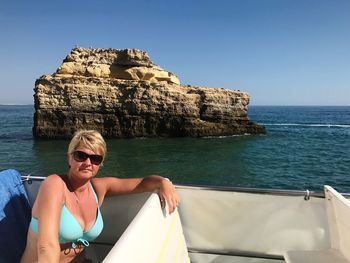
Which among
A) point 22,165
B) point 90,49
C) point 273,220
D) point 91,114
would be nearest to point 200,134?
point 91,114

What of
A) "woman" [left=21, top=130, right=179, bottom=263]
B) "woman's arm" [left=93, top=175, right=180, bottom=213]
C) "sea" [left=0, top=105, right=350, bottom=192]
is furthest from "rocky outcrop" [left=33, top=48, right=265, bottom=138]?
"woman" [left=21, top=130, right=179, bottom=263]

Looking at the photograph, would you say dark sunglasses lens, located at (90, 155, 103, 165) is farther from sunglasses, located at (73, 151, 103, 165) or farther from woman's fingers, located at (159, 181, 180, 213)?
woman's fingers, located at (159, 181, 180, 213)

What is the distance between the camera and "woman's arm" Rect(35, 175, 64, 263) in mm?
2244

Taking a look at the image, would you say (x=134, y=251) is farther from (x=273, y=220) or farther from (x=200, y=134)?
(x=200, y=134)

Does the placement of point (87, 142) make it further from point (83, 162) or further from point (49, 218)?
point (49, 218)

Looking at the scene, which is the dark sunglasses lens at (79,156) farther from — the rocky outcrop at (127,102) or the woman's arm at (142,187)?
the rocky outcrop at (127,102)

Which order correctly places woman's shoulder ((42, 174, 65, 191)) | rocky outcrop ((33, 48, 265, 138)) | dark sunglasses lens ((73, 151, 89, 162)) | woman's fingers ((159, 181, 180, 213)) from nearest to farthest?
woman's shoulder ((42, 174, 65, 191)), dark sunglasses lens ((73, 151, 89, 162)), woman's fingers ((159, 181, 180, 213)), rocky outcrop ((33, 48, 265, 138))

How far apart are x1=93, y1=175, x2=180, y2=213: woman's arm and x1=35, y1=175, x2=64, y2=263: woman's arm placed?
70cm

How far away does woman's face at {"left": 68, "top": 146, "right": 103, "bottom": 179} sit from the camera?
2.72 metres

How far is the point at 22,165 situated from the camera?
1941 centimetres

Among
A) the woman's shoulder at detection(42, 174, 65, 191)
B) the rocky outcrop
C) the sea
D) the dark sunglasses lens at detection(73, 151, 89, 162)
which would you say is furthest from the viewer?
the rocky outcrop

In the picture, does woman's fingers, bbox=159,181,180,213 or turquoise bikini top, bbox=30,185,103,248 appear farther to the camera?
woman's fingers, bbox=159,181,180,213

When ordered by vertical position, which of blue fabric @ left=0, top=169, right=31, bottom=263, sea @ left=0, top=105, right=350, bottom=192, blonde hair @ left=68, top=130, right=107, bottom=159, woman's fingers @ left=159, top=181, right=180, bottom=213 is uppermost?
blonde hair @ left=68, top=130, right=107, bottom=159

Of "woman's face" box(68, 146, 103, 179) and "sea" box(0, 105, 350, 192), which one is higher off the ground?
"woman's face" box(68, 146, 103, 179)
